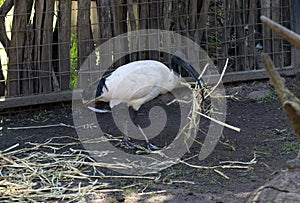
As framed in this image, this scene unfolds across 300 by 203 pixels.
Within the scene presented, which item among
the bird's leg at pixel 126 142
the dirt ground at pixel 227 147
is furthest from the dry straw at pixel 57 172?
the bird's leg at pixel 126 142

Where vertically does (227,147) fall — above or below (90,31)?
below

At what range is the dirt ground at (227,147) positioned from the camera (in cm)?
503

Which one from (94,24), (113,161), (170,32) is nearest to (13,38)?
(94,24)

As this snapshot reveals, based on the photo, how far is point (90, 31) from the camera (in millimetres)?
7582

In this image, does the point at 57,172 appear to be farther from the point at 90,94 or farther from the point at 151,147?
the point at 90,94

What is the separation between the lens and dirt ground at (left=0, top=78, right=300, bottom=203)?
503 centimetres

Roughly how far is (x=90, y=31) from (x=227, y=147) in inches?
90.4

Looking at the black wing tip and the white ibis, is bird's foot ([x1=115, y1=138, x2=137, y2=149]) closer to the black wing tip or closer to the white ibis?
the white ibis

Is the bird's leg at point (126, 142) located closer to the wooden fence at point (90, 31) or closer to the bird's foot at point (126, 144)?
the bird's foot at point (126, 144)

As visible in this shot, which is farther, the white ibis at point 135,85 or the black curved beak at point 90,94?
the black curved beak at point 90,94

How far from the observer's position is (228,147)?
6.17m

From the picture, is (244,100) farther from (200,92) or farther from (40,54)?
(40,54)

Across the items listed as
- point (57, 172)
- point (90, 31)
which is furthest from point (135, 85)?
point (90, 31)

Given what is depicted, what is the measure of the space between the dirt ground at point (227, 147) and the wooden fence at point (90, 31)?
25 cm
